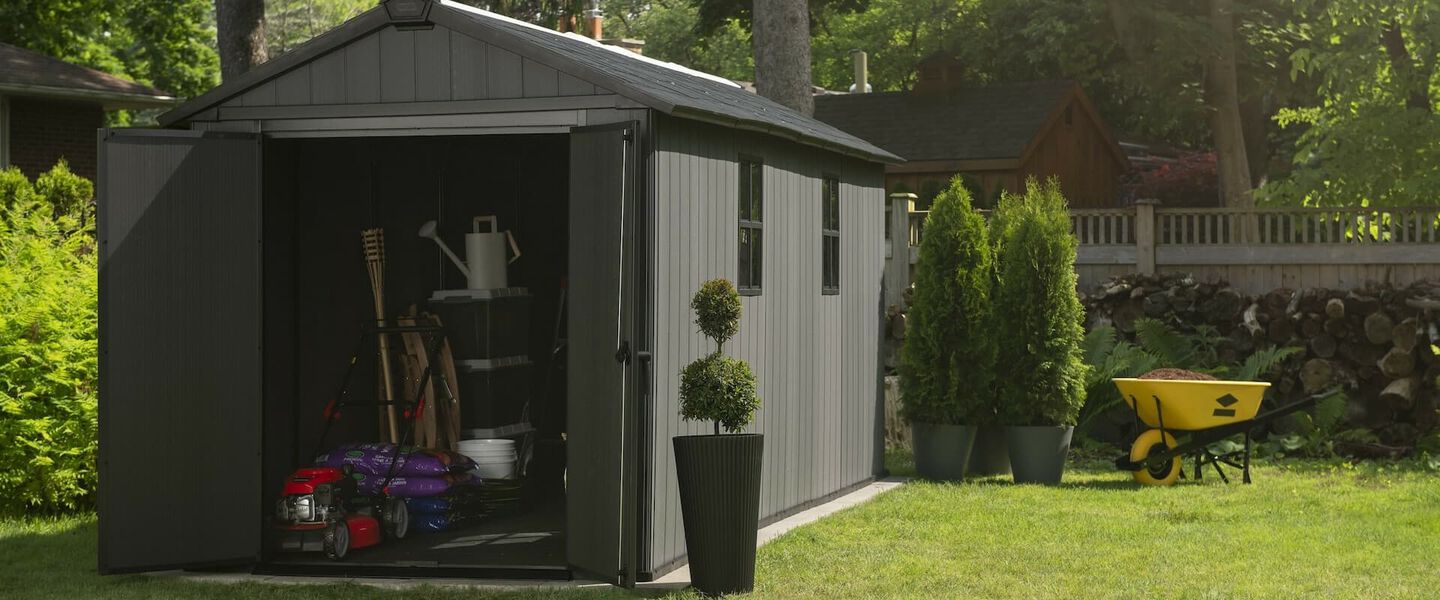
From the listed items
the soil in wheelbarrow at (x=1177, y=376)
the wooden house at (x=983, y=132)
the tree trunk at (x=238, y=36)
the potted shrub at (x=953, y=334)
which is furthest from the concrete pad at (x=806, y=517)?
the wooden house at (x=983, y=132)

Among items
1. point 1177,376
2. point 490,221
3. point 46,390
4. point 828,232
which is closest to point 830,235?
point 828,232

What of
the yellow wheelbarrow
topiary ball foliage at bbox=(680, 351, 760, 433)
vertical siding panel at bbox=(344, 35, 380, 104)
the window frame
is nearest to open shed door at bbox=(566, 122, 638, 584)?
topiary ball foliage at bbox=(680, 351, 760, 433)

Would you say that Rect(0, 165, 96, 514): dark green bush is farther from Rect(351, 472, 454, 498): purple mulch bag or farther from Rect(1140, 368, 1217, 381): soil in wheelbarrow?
Rect(1140, 368, 1217, 381): soil in wheelbarrow

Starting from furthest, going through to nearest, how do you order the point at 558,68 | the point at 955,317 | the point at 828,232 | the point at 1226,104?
the point at 1226,104 → the point at 955,317 → the point at 828,232 → the point at 558,68

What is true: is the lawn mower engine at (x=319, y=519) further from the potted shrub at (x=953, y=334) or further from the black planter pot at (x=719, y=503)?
the potted shrub at (x=953, y=334)

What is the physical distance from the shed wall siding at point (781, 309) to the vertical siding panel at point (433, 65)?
3.61ft

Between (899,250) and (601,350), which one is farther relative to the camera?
(899,250)

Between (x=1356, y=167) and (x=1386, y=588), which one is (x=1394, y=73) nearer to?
(x=1356, y=167)

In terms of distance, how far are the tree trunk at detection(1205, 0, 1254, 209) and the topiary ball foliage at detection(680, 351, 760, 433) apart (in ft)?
56.8

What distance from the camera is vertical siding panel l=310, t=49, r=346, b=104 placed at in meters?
7.85

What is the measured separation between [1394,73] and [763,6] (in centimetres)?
584

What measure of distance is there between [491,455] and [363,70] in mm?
2576

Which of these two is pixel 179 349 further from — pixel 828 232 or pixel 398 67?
pixel 828 232

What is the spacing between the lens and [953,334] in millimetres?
11523
